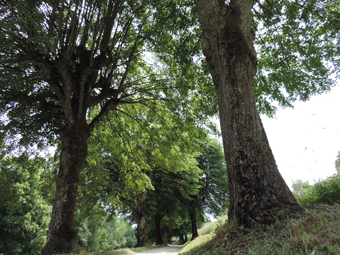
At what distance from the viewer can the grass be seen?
1916 millimetres

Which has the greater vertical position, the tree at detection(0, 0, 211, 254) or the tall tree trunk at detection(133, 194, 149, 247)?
the tree at detection(0, 0, 211, 254)

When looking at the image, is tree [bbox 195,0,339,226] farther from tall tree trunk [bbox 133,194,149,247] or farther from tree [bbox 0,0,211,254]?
tall tree trunk [bbox 133,194,149,247]

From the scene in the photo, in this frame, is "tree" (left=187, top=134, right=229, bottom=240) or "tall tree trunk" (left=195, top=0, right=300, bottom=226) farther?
"tree" (left=187, top=134, right=229, bottom=240)

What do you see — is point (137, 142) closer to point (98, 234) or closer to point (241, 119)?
point (241, 119)

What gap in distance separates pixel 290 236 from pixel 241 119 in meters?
1.89

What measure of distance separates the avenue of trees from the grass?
205mm

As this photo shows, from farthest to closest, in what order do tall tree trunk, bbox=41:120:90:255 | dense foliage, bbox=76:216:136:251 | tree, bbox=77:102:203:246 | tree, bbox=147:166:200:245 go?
1. dense foliage, bbox=76:216:136:251
2. tree, bbox=147:166:200:245
3. tree, bbox=77:102:203:246
4. tall tree trunk, bbox=41:120:90:255

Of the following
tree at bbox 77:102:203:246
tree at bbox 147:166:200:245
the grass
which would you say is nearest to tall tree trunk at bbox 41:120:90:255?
tree at bbox 77:102:203:246

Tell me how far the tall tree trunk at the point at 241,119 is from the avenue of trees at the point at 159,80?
0.06ft

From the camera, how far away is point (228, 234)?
9.68ft

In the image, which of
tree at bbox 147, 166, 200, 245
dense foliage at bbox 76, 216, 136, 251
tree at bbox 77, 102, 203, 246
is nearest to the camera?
tree at bbox 77, 102, 203, 246

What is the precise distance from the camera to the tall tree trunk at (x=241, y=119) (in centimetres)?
304

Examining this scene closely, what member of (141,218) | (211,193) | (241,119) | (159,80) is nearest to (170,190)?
(141,218)

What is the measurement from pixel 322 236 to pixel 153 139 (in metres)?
9.70
